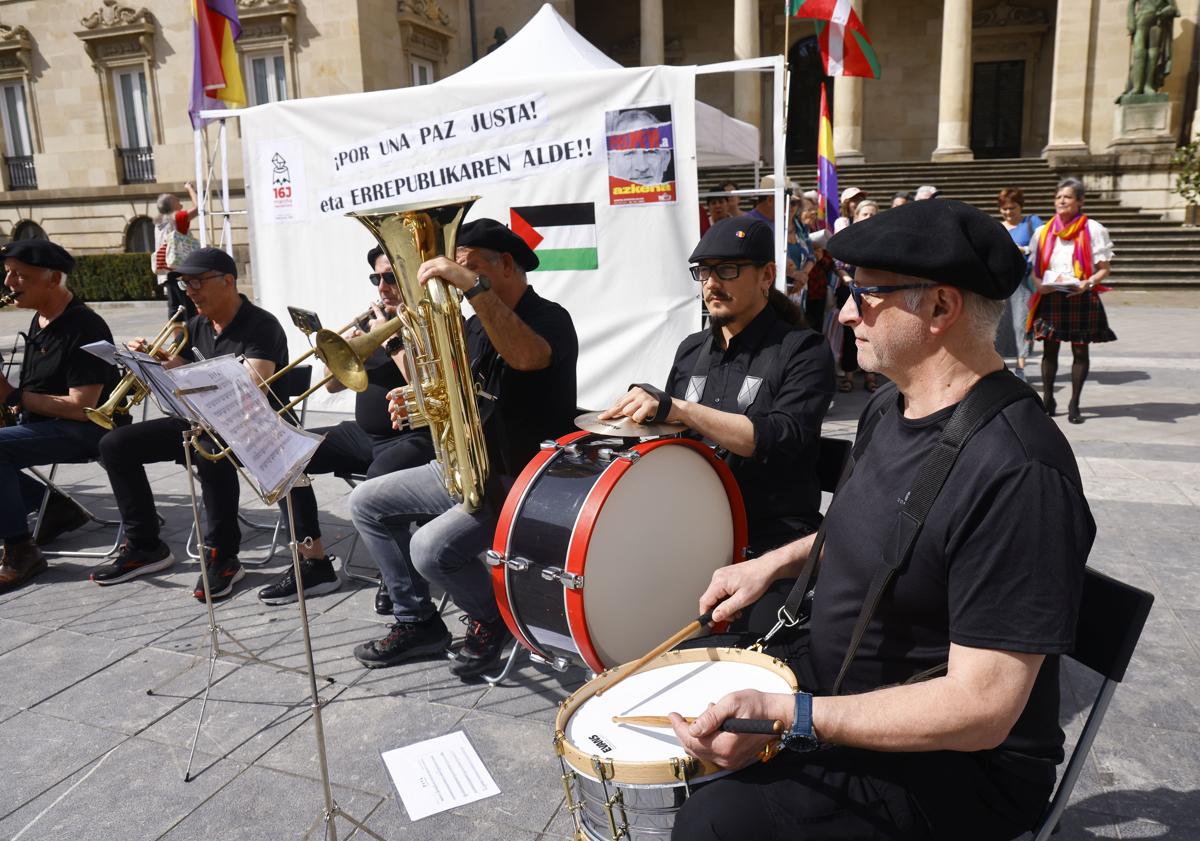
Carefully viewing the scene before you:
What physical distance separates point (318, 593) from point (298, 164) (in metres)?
4.99

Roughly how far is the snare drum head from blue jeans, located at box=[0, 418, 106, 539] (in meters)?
4.12

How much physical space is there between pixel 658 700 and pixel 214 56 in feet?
30.0

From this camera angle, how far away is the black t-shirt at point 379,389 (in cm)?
425

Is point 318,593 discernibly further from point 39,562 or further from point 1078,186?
point 1078,186

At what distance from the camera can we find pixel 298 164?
7895 mm

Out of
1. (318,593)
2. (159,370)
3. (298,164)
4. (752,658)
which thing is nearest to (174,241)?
(298,164)

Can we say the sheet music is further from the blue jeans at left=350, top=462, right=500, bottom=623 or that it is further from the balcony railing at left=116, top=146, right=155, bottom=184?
the balcony railing at left=116, top=146, right=155, bottom=184

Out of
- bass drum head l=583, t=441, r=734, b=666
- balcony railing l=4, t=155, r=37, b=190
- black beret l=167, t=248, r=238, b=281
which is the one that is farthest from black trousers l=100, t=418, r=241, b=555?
balcony railing l=4, t=155, r=37, b=190

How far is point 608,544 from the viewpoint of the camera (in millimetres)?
2488

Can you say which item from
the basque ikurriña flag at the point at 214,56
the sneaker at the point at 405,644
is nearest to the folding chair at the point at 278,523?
the sneaker at the point at 405,644

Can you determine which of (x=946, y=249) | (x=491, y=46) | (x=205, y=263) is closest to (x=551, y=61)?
(x=205, y=263)

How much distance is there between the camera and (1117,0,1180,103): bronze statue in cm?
1803

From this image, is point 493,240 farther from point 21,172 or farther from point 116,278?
point 21,172

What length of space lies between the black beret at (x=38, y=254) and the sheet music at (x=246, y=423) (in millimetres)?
2959
